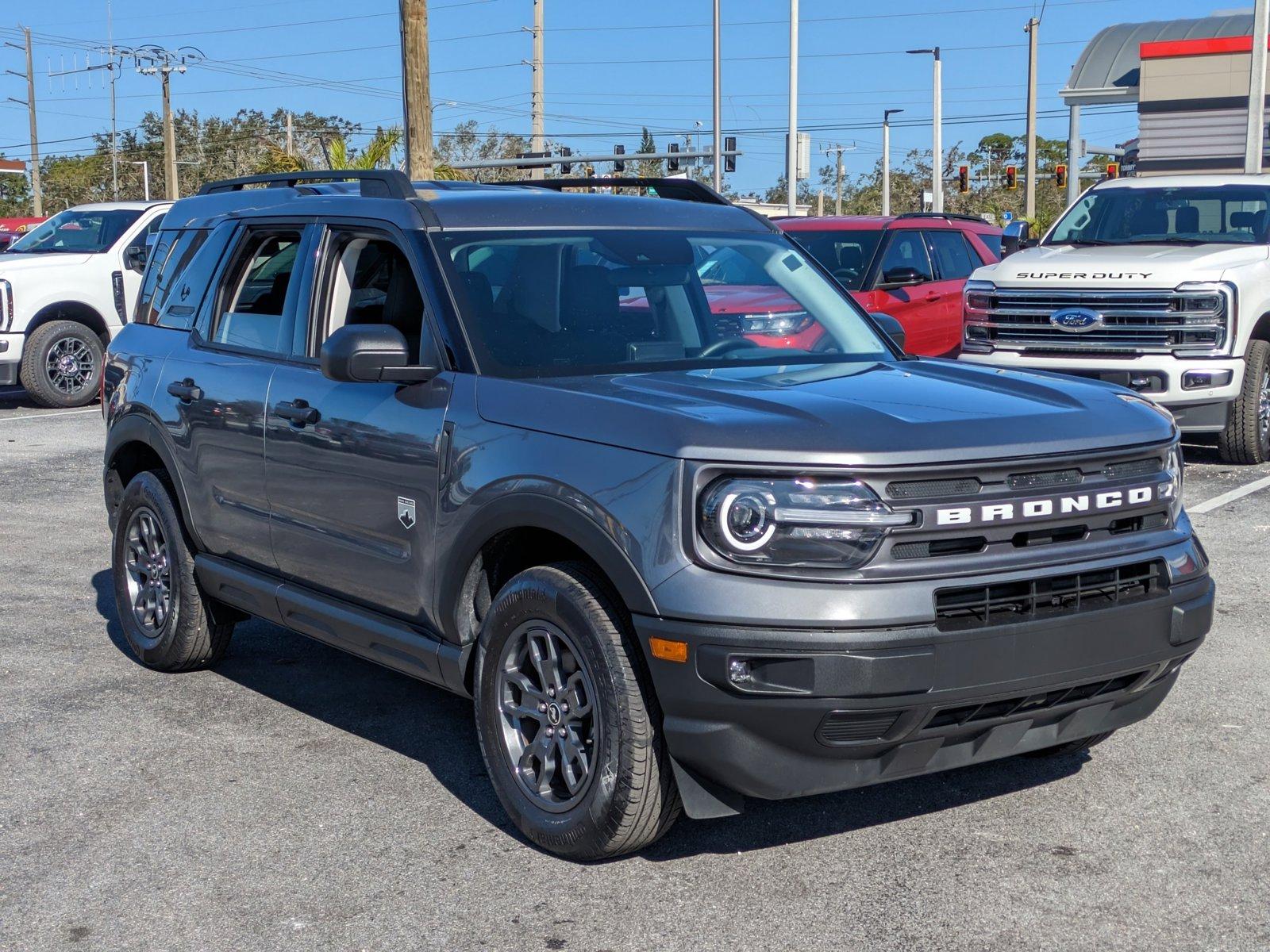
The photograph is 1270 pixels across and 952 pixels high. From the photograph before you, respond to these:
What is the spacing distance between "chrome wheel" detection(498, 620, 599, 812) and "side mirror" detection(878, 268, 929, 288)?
376 inches

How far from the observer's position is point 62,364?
16875 mm

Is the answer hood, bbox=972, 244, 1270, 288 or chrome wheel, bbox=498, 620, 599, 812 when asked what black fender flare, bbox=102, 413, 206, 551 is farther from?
hood, bbox=972, 244, 1270, 288

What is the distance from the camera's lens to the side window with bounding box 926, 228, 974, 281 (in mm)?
14641

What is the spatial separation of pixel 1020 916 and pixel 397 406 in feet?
7.57

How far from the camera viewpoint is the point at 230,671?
643 cm

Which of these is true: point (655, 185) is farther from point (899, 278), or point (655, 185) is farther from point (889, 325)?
point (899, 278)

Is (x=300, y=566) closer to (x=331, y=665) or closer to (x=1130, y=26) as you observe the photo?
(x=331, y=665)

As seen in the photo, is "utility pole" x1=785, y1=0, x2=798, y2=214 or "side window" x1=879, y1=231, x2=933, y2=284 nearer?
"side window" x1=879, y1=231, x2=933, y2=284

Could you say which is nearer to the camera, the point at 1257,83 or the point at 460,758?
the point at 460,758

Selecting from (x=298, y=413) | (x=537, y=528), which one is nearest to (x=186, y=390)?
(x=298, y=413)

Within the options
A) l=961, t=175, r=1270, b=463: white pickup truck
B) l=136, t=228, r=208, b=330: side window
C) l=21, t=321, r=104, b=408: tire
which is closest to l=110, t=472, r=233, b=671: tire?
l=136, t=228, r=208, b=330: side window

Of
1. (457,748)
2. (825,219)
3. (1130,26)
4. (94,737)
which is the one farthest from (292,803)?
(1130,26)

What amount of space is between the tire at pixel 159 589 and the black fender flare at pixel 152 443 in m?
0.08

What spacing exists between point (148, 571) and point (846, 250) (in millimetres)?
8863
